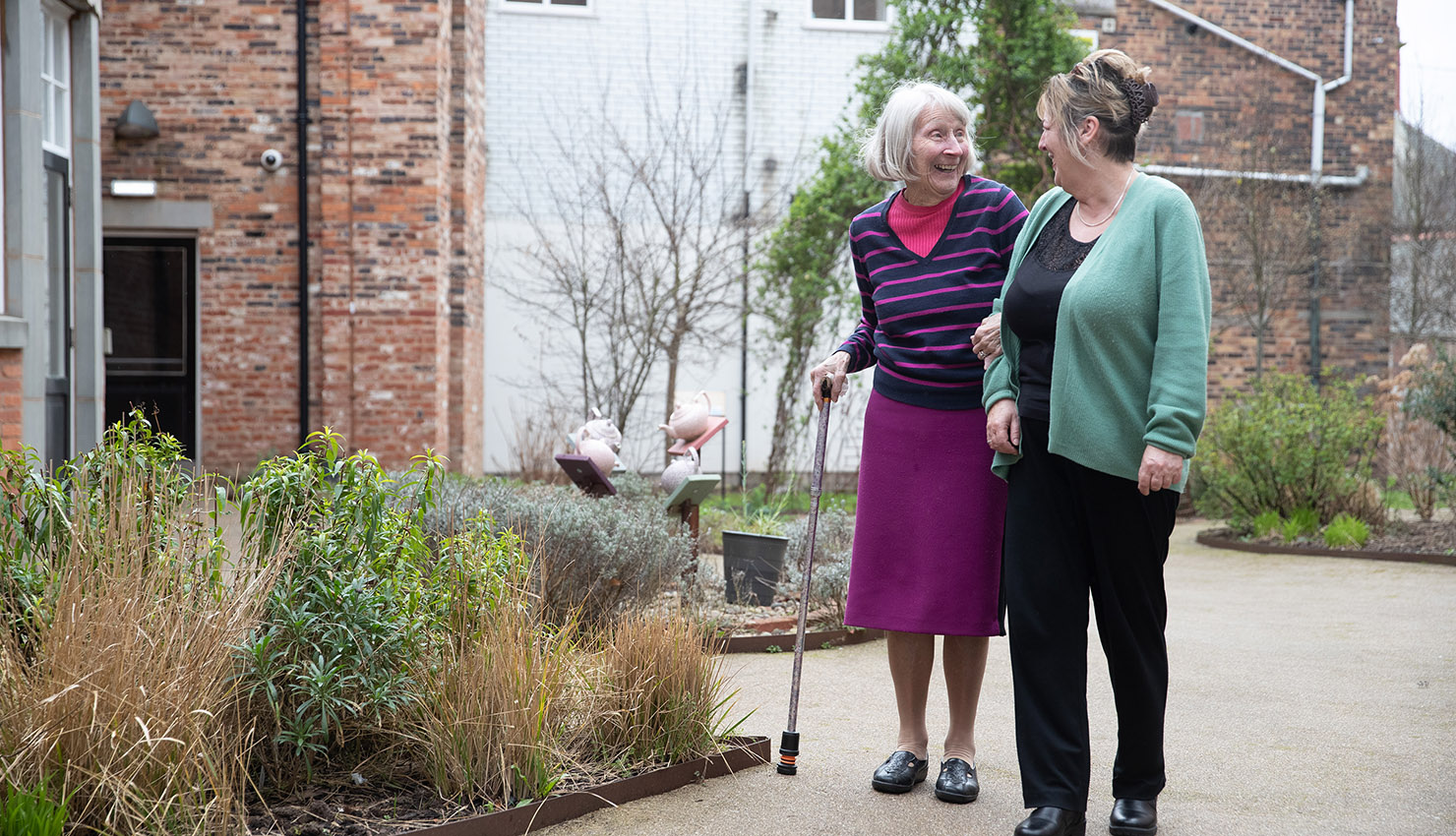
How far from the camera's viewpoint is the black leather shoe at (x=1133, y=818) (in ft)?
9.09

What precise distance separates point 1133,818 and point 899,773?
0.60m

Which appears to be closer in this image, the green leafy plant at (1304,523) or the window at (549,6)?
the green leafy plant at (1304,523)

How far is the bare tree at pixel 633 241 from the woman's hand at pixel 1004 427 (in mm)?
10233

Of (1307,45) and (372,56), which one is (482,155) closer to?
(372,56)

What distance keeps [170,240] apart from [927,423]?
981 cm

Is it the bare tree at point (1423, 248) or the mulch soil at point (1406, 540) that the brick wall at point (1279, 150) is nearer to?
the bare tree at point (1423, 248)

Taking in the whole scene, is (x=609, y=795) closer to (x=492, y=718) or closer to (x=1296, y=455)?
(x=492, y=718)

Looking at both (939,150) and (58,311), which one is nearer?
(939,150)

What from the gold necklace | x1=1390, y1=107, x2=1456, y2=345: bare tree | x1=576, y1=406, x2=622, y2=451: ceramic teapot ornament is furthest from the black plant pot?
x1=1390, y1=107, x2=1456, y2=345: bare tree

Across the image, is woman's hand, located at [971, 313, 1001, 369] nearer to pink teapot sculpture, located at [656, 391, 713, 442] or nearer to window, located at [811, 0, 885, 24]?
pink teapot sculpture, located at [656, 391, 713, 442]

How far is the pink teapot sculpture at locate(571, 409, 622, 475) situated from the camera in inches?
267

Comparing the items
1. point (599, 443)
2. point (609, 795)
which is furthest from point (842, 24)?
point (609, 795)

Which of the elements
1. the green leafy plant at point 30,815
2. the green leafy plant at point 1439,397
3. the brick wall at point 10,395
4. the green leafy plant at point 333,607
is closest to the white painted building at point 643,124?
the green leafy plant at point 1439,397

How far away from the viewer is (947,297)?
3059mm
